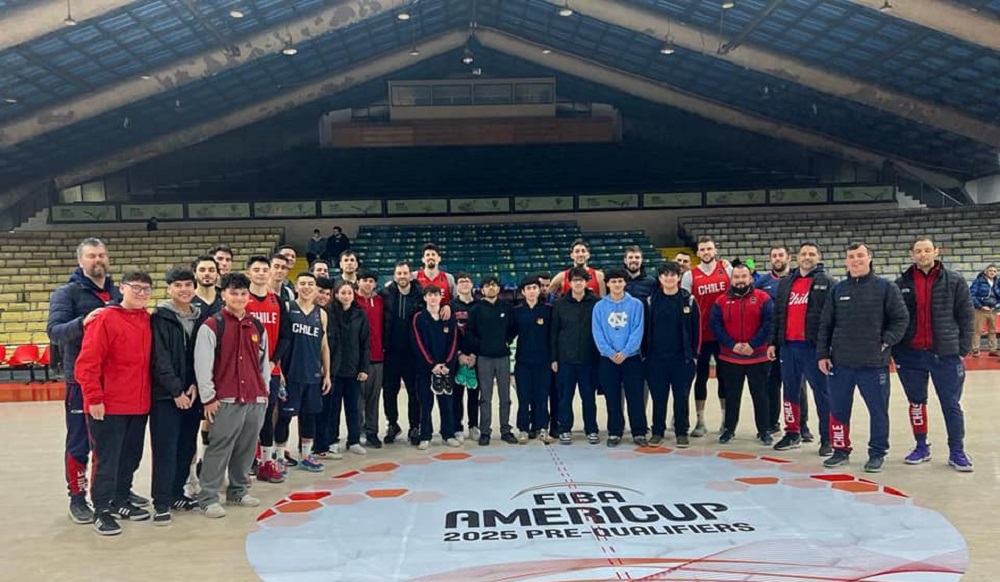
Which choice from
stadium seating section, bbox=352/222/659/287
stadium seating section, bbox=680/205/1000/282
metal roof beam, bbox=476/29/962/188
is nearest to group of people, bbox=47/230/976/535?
stadium seating section, bbox=352/222/659/287

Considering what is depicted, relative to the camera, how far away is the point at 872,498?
4.76 m

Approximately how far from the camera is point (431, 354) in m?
6.59

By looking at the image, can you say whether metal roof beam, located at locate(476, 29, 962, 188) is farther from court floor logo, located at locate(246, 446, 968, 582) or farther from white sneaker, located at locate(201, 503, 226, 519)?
white sneaker, located at locate(201, 503, 226, 519)

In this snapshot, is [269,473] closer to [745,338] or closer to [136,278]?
[136,278]

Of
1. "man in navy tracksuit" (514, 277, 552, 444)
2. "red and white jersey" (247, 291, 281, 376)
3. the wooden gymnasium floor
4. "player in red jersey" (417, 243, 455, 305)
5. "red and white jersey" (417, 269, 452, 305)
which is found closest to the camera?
the wooden gymnasium floor

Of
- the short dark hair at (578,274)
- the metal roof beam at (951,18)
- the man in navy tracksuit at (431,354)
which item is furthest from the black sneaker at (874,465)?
the metal roof beam at (951,18)

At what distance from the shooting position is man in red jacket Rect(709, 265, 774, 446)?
6379 millimetres

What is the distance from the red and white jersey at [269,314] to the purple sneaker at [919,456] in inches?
196

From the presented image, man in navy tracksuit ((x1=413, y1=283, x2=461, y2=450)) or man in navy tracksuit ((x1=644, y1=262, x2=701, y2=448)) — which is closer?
man in navy tracksuit ((x1=644, y1=262, x2=701, y2=448))

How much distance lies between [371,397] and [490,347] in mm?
1205

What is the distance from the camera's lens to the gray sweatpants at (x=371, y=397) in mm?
6609

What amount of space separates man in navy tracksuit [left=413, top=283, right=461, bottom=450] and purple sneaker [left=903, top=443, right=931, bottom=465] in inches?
148

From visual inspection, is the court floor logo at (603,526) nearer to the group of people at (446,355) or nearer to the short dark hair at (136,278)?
the group of people at (446,355)

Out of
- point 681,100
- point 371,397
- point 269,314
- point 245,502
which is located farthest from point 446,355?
point 681,100
